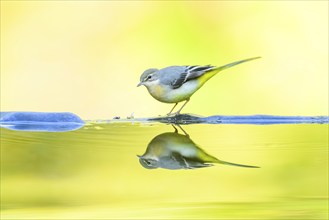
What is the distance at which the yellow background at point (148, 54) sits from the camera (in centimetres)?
953

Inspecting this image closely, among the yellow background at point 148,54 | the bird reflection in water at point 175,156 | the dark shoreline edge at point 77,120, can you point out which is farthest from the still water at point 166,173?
the yellow background at point 148,54

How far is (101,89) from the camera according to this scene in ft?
32.5

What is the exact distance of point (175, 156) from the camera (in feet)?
11.4

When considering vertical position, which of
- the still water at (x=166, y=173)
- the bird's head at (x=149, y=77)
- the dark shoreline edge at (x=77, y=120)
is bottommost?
the still water at (x=166, y=173)

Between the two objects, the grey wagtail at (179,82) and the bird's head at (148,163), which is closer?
the bird's head at (148,163)

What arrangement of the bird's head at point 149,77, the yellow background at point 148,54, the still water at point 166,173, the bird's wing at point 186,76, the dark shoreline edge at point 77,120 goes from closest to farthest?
the still water at point 166,173 → the dark shoreline edge at point 77,120 → the bird's wing at point 186,76 → the bird's head at point 149,77 → the yellow background at point 148,54

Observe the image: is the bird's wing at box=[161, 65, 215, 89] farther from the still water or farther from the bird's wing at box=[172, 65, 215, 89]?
the still water

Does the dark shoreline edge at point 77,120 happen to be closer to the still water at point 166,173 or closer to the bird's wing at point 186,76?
the still water at point 166,173

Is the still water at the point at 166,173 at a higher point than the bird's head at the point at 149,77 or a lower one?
lower

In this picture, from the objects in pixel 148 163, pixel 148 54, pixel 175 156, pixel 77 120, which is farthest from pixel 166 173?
pixel 148 54

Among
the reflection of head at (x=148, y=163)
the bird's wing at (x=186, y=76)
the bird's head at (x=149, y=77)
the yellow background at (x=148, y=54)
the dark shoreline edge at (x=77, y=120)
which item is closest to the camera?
the reflection of head at (x=148, y=163)

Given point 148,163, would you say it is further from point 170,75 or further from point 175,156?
point 170,75

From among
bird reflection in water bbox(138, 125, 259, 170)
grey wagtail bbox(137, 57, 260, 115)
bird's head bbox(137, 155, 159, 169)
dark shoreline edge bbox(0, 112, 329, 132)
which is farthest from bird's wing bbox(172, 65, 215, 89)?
bird's head bbox(137, 155, 159, 169)

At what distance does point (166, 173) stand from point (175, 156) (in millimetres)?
348
